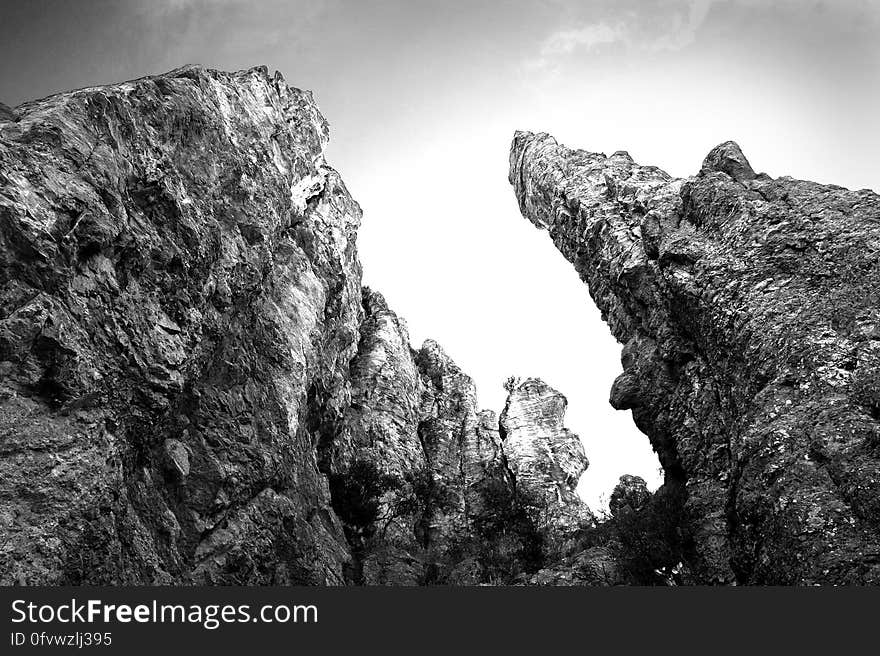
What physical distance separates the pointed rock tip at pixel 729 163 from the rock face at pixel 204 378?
29145 mm

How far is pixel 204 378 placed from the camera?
2827cm

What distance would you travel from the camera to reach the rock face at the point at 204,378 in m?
17.8

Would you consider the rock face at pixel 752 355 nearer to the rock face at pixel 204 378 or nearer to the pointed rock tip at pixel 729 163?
the pointed rock tip at pixel 729 163

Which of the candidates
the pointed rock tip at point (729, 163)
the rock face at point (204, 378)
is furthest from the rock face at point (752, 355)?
the rock face at point (204, 378)

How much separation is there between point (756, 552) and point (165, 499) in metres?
23.3

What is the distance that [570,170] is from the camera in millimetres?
53219

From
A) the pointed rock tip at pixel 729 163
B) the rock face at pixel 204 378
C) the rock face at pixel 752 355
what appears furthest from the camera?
the pointed rock tip at pixel 729 163

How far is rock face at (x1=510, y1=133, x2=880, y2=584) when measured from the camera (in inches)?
757

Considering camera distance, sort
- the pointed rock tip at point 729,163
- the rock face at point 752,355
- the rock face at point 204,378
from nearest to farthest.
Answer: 1. the rock face at point 204,378
2. the rock face at point 752,355
3. the pointed rock tip at point 729,163

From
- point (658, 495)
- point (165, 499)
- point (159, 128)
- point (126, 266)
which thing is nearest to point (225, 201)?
point (159, 128)

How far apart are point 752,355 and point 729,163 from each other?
66.0 ft

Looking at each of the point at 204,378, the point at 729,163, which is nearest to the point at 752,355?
the point at 729,163

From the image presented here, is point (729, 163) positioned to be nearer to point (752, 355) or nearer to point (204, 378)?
point (752, 355)

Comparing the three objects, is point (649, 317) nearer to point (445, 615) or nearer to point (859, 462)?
point (859, 462)
